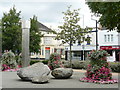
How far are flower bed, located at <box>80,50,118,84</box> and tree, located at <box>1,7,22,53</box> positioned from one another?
70.1 feet

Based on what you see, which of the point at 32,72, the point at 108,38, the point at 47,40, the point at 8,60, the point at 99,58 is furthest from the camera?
the point at 47,40

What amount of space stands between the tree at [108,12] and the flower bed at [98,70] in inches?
69.7

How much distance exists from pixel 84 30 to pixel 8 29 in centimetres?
1479

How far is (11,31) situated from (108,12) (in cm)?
2328

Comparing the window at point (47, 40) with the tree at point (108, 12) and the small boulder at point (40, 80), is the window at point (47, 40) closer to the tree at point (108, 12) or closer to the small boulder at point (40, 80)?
the tree at point (108, 12)

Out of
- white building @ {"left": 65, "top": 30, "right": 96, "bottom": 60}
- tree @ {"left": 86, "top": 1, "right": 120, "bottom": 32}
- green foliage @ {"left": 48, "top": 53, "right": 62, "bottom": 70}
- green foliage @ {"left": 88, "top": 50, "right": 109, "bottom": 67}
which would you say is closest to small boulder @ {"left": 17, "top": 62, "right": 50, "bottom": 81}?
green foliage @ {"left": 88, "top": 50, "right": 109, "bottom": 67}

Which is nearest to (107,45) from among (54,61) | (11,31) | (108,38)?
(108,38)

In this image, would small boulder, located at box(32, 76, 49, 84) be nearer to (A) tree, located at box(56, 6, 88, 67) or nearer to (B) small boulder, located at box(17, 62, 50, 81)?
(B) small boulder, located at box(17, 62, 50, 81)

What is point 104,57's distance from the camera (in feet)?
42.7

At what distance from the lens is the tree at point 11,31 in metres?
32.9

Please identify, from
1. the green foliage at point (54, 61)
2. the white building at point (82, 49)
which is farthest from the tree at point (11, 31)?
the white building at point (82, 49)

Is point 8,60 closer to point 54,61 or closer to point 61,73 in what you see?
point 54,61

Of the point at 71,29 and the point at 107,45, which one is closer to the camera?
the point at 71,29

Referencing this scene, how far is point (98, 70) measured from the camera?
12719mm
